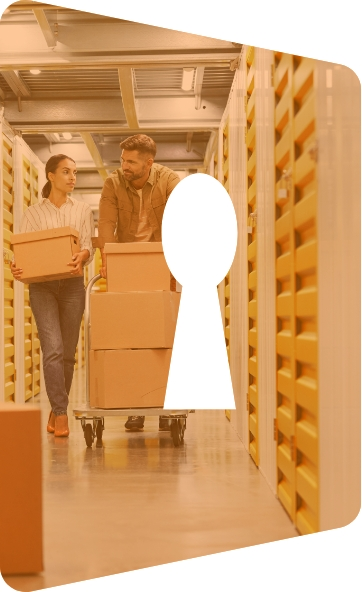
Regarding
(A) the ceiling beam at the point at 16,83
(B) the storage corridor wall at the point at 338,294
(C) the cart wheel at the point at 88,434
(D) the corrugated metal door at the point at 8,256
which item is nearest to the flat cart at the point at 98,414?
(C) the cart wheel at the point at 88,434

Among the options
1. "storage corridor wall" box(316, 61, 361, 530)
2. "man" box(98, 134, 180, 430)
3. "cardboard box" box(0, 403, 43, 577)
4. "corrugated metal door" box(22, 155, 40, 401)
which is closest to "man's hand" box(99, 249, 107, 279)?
"man" box(98, 134, 180, 430)

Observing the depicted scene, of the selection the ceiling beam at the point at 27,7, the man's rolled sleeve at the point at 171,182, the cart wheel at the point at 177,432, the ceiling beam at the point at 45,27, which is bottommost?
the cart wheel at the point at 177,432

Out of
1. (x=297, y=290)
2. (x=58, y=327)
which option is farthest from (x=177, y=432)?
(x=297, y=290)

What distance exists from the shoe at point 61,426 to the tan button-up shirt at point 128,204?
1.71 ft

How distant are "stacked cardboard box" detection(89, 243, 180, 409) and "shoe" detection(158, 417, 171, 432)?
47mm

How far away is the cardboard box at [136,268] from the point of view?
238cm

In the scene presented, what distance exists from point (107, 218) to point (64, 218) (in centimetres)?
13

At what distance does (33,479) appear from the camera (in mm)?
2158

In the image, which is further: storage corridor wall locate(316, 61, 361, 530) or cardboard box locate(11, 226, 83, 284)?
storage corridor wall locate(316, 61, 361, 530)

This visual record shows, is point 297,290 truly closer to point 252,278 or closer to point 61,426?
point 252,278

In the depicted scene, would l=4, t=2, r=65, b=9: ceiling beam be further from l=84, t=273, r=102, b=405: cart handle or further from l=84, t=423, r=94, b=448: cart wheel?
l=84, t=423, r=94, b=448: cart wheel

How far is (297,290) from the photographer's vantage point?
2492mm

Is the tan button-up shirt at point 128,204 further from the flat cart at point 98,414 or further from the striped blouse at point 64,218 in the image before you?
the flat cart at point 98,414

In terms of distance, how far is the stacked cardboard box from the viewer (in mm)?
2379
